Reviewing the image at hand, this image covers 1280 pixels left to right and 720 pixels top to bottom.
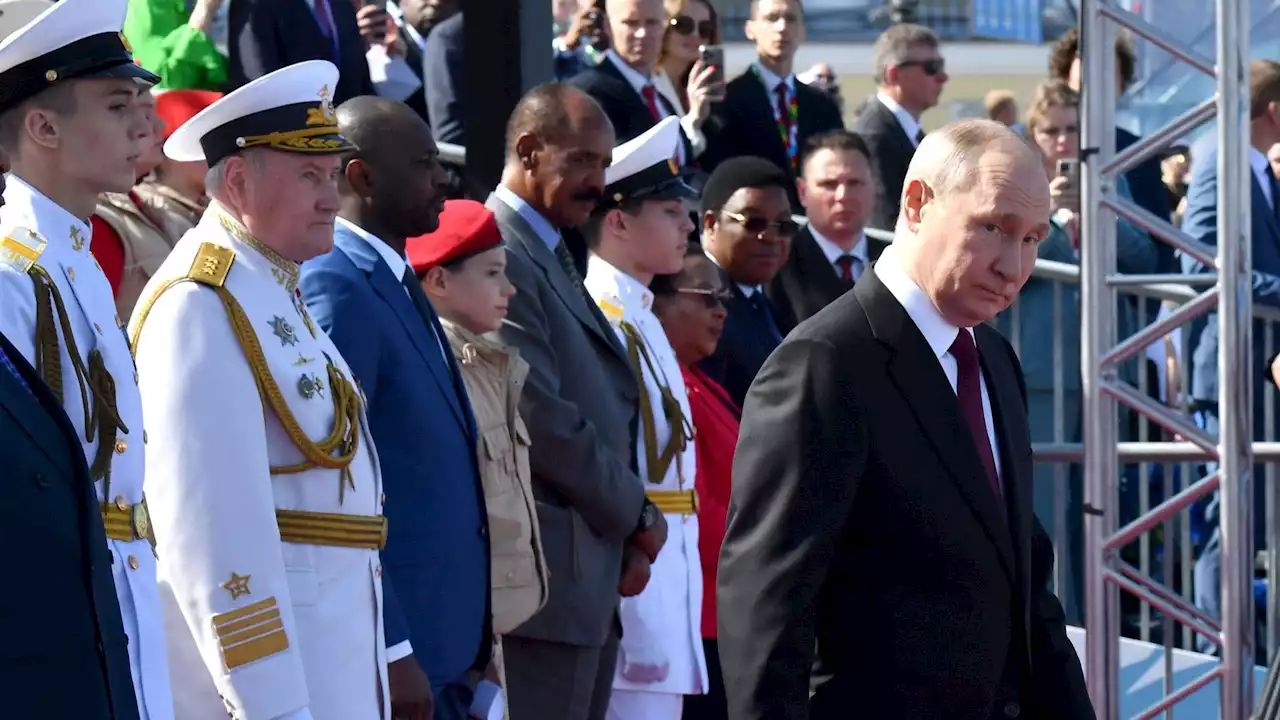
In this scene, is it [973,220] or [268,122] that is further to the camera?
[268,122]

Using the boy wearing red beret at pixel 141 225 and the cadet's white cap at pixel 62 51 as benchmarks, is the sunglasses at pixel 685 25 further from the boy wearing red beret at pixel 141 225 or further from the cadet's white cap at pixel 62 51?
the cadet's white cap at pixel 62 51

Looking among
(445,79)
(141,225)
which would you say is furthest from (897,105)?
(141,225)

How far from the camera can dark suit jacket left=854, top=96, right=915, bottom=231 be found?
29.0 ft

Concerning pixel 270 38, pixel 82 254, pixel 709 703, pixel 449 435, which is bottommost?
pixel 709 703

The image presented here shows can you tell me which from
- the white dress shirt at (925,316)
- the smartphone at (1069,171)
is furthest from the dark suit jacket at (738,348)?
the white dress shirt at (925,316)

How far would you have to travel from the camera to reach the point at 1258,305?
25.2ft

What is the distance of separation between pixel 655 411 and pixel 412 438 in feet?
4.77

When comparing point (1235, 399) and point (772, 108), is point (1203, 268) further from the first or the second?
point (772, 108)

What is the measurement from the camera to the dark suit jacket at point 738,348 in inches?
262

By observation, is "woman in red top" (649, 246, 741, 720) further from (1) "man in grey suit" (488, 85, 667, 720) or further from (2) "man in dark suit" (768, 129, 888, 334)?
(2) "man in dark suit" (768, 129, 888, 334)

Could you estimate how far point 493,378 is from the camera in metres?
4.93

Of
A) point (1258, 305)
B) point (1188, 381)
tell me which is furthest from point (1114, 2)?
point (1188, 381)

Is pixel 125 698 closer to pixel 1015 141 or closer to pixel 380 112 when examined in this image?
pixel 1015 141

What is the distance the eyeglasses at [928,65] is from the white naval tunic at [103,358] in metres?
6.18
